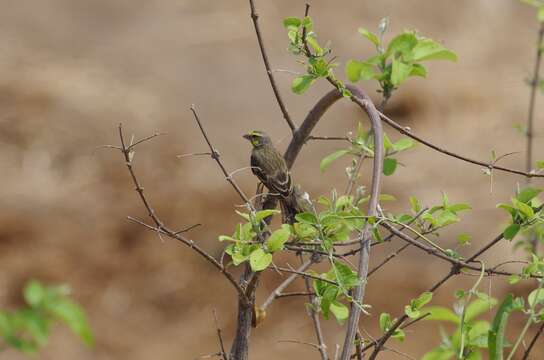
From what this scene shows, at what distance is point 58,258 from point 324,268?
3291mm

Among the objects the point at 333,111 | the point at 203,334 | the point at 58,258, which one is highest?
the point at 333,111

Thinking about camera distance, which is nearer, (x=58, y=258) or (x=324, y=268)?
(x=324, y=268)

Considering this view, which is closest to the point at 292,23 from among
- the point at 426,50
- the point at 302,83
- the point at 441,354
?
the point at 302,83

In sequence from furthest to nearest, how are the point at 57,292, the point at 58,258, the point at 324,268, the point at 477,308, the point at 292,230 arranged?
the point at 58,258
the point at 324,268
the point at 477,308
the point at 57,292
the point at 292,230

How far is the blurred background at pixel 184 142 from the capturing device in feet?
34.0

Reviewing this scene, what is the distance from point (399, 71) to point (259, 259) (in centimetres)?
97

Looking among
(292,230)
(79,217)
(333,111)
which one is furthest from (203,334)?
(292,230)

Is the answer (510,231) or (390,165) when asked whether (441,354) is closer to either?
(390,165)

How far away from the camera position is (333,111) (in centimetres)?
1309

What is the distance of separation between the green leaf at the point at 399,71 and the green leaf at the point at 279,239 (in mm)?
823

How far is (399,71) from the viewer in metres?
3.17

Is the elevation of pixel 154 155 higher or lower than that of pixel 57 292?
higher

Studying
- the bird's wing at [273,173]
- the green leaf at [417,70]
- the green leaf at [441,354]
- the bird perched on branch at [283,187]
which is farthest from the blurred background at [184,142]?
the green leaf at [417,70]

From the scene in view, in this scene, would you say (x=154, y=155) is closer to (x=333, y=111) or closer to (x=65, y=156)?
(x=65, y=156)
